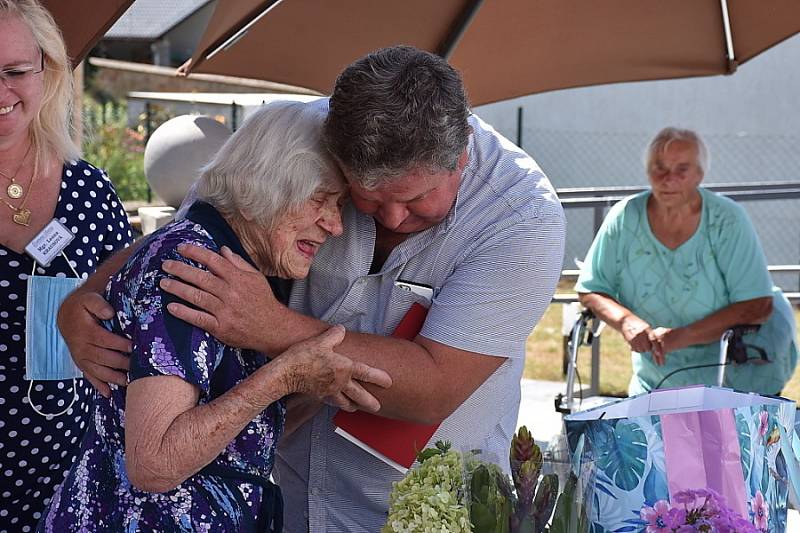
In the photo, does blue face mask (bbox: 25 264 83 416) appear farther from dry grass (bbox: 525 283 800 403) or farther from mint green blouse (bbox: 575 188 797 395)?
dry grass (bbox: 525 283 800 403)

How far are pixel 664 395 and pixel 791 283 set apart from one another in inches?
412

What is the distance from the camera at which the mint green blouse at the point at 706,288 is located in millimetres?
4605

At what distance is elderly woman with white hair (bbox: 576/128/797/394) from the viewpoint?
4.60 m

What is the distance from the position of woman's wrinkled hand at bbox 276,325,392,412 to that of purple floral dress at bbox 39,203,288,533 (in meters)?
0.13

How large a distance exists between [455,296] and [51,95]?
1350 millimetres

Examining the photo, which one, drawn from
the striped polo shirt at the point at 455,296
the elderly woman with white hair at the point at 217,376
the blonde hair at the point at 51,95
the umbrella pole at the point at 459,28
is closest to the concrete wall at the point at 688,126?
the umbrella pole at the point at 459,28

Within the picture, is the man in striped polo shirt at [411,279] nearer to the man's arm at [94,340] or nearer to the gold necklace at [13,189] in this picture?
the man's arm at [94,340]

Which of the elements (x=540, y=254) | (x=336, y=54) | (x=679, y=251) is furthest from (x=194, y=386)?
(x=679, y=251)

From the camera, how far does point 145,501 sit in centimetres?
179

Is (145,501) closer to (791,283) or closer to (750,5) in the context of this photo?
(750,5)

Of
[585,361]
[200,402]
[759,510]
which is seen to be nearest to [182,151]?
[200,402]

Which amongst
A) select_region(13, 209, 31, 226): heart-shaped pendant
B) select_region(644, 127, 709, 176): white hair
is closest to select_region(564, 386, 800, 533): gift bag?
select_region(13, 209, 31, 226): heart-shaped pendant

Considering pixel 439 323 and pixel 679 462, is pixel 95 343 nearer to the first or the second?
pixel 439 323

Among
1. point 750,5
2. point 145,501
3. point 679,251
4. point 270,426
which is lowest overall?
point 145,501
